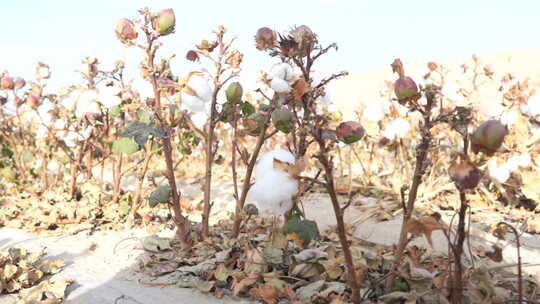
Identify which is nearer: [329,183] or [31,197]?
[329,183]

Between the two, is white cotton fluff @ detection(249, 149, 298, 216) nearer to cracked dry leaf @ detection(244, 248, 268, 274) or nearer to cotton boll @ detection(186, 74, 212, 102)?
cracked dry leaf @ detection(244, 248, 268, 274)

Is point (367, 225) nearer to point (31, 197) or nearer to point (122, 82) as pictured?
point (122, 82)

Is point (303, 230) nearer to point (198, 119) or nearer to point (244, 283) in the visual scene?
point (244, 283)

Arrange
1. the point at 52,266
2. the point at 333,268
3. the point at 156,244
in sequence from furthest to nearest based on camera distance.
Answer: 1. the point at 156,244
2. the point at 52,266
3. the point at 333,268

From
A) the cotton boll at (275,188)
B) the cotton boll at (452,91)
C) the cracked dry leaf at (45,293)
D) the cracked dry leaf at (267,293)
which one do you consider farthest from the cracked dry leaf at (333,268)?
the cotton boll at (452,91)

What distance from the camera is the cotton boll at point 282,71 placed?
1436mm

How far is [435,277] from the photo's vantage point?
137 cm

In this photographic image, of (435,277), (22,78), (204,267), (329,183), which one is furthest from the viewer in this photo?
(22,78)

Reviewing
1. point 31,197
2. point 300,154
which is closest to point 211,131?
point 300,154

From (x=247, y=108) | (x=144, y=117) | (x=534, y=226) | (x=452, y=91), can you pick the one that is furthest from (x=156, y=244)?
(x=452, y=91)

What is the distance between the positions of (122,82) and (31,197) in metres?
1.82

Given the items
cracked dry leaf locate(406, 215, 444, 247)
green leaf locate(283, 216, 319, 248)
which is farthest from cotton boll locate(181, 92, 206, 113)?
cracked dry leaf locate(406, 215, 444, 247)

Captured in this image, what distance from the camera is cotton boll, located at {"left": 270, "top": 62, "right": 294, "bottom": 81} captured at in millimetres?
1436

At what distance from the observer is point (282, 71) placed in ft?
4.73
